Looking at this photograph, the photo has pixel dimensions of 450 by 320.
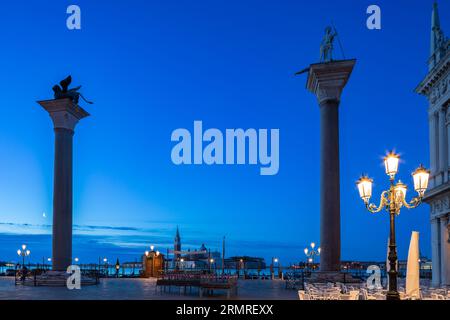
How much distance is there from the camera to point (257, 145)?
814 inches

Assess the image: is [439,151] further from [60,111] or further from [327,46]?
[60,111]

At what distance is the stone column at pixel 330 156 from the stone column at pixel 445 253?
1391 centimetres

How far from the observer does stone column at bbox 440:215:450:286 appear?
31.9 metres

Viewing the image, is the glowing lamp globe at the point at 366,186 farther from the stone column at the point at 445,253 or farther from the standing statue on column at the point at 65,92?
the stone column at the point at 445,253

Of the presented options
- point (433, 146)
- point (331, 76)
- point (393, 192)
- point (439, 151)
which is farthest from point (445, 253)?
point (393, 192)

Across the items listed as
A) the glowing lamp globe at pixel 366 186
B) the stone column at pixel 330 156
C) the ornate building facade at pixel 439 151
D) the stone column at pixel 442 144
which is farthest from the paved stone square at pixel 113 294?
the stone column at pixel 442 144

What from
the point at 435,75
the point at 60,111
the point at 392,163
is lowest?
the point at 392,163

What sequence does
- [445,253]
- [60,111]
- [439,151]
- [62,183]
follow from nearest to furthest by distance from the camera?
[62,183], [60,111], [445,253], [439,151]

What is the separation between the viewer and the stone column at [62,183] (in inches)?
1064

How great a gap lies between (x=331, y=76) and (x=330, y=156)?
11.4 feet

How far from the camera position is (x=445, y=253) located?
106 feet
